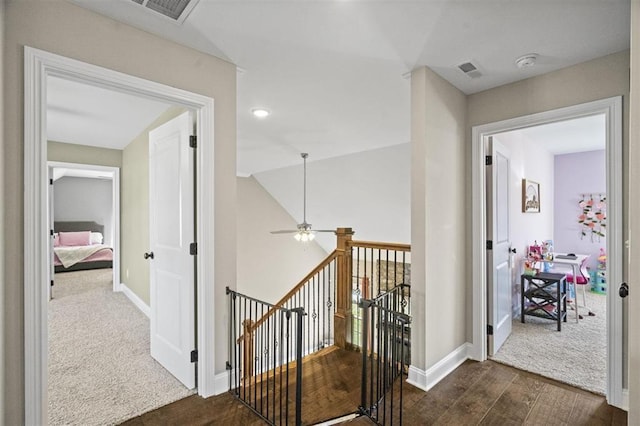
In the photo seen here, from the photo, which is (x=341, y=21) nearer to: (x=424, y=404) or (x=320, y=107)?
(x=320, y=107)

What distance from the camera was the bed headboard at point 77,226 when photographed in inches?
326

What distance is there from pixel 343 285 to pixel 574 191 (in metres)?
5.29

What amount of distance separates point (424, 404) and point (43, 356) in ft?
7.65

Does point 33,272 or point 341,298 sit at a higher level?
point 33,272

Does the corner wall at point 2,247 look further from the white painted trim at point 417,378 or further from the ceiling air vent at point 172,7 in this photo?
the white painted trim at point 417,378

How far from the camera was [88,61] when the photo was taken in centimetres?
175

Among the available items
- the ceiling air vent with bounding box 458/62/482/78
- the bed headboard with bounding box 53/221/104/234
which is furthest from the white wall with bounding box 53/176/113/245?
the ceiling air vent with bounding box 458/62/482/78

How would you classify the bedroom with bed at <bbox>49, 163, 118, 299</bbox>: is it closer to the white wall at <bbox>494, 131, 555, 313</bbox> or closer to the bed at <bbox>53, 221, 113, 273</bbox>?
the bed at <bbox>53, 221, 113, 273</bbox>

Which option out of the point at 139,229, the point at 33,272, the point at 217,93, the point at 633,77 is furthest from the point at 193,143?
the point at 139,229

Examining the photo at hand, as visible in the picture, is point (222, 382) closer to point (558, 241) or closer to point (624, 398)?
point (624, 398)

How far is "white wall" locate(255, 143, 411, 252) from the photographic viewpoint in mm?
4922

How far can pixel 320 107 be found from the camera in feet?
10.7

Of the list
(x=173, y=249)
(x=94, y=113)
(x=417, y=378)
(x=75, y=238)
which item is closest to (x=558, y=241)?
(x=417, y=378)

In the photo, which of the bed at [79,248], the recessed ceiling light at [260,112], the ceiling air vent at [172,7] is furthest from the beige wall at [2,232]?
the bed at [79,248]
